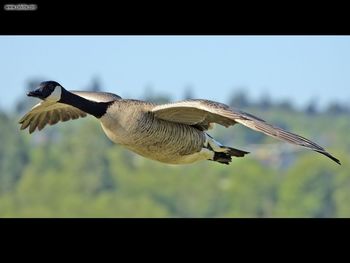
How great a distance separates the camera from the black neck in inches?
288

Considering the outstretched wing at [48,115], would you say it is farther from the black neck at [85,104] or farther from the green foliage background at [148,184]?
the green foliage background at [148,184]

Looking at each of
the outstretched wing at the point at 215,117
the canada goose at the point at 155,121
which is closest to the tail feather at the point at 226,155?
the canada goose at the point at 155,121

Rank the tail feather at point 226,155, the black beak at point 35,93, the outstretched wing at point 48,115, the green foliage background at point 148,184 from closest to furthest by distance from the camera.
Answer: the black beak at point 35,93, the tail feather at point 226,155, the outstretched wing at point 48,115, the green foliage background at point 148,184

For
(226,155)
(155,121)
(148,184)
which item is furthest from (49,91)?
(148,184)

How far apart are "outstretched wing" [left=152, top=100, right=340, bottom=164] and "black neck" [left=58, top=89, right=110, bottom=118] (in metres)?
0.40

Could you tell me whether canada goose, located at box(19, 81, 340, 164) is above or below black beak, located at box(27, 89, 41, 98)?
below

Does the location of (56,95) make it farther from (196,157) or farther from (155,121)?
(196,157)

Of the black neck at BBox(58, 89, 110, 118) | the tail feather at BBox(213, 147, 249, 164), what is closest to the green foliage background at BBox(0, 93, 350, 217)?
the tail feather at BBox(213, 147, 249, 164)

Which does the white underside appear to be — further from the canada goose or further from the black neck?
the black neck

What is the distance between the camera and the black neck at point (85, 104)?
7305 mm

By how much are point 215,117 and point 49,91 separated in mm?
1267

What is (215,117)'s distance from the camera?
24.7 feet
